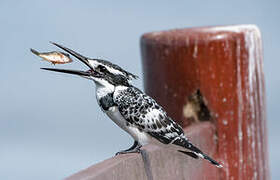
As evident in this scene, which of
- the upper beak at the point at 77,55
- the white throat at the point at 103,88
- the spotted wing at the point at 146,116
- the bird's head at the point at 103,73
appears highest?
the upper beak at the point at 77,55

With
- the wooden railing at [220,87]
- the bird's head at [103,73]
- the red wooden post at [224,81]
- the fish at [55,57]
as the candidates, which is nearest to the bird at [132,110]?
the bird's head at [103,73]

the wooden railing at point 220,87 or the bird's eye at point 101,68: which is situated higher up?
the bird's eye at point 101,68

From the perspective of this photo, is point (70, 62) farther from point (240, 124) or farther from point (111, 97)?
point (240, 124)

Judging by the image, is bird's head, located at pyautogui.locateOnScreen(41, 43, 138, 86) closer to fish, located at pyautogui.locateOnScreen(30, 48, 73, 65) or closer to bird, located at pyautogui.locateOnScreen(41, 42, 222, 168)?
bird, located at pyautogui.locateOnScreen(41, 42, 222, 168)

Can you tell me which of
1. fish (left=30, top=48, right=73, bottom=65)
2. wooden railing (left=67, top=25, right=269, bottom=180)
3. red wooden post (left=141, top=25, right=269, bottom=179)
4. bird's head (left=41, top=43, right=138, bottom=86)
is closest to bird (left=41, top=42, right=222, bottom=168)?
bird's head (left=41, top=43, right=138, bottom=86)

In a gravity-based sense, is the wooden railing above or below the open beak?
below

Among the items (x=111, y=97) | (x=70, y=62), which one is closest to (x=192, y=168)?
(x=111, y=97)

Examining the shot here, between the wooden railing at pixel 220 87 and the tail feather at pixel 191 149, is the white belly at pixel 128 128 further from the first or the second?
the wooden railing at pixel 220 87

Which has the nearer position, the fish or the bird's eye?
the fish
